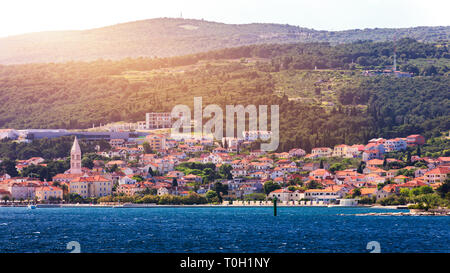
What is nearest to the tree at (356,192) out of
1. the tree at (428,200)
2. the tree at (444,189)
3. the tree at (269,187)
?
the tree at (269,187)

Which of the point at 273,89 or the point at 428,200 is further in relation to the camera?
the point at 273,89

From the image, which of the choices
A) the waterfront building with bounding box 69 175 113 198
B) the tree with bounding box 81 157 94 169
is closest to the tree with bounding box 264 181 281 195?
the waterfront building with bounding box 69 175 113 198

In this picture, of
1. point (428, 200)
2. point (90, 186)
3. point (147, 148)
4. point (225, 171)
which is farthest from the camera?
point (147, 148)

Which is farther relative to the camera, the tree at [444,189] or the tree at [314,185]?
the tree at [314,185]

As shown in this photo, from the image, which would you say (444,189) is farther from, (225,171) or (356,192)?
(225,171)

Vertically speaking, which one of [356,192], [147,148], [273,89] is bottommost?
[356,192]

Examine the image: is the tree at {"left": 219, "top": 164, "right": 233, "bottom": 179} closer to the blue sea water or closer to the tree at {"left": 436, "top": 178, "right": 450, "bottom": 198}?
the tree at {"left": 436, "top": 178, "right": 450, "bottom": 198}

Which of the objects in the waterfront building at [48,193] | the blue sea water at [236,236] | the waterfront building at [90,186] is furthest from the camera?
the waterfront building at [90,186]

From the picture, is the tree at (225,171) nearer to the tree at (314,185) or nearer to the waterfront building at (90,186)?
the tree at (314,185)

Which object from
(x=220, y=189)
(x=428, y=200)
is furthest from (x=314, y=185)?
(x=428, y=200)
